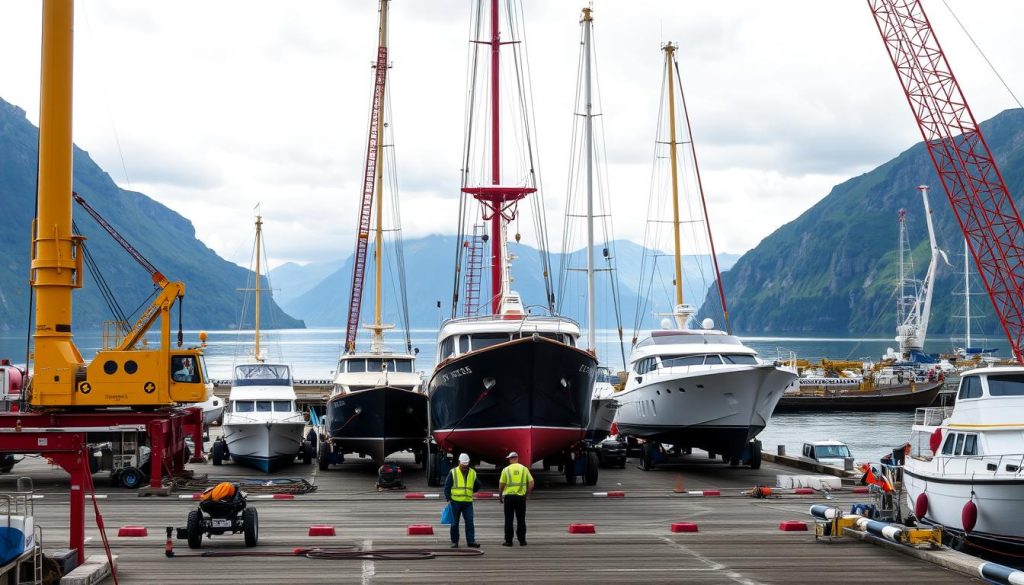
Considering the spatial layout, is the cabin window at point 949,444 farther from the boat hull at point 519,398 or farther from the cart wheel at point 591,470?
the cart wheel at point 591,470

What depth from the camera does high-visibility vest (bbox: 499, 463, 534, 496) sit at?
58.4 feet

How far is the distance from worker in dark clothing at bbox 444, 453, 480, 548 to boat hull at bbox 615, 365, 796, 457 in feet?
49.6

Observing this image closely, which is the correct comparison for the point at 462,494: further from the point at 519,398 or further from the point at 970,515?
the point at 519,398

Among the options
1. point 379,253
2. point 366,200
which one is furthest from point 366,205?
point 379,253

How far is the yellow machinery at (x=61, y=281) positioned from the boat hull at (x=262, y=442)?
5.98 meters

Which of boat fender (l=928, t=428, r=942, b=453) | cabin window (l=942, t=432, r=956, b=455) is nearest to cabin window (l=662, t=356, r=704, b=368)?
boat fender (l=928, t=428, r=942, b=453)

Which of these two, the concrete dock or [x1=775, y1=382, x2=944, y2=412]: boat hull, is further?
[x1=775, y1=382, x2=944, y2=412]: boat hull

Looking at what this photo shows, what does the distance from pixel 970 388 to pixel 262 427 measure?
19.7 meters

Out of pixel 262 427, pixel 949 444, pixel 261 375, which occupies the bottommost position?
pixel 949 444

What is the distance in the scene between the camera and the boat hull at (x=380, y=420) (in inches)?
1282

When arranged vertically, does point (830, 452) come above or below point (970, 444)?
below

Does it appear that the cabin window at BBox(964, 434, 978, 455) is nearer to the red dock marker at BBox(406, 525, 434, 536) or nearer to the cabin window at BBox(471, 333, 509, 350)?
the red dock marker at BBox(406, 525, 434, 536)

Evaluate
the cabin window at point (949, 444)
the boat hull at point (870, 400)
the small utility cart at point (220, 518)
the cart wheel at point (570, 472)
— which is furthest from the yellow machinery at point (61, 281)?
the boat hull at point (870, 400)

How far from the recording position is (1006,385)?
20.8 meters
